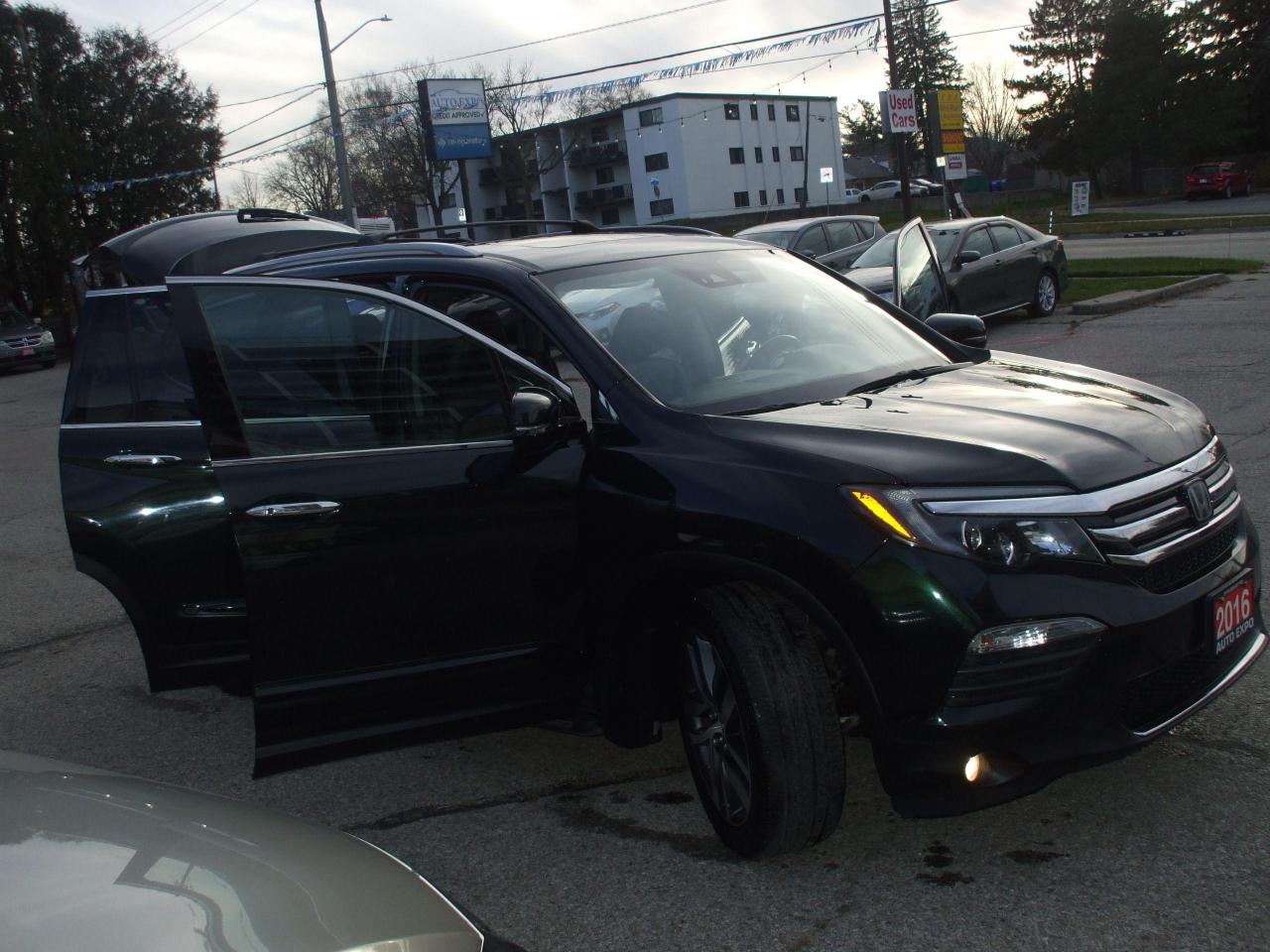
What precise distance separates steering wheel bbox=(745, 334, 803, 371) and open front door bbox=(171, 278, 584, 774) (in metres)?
0.70

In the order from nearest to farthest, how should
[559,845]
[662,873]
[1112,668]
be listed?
[1112,668] → [662,873] → [559,845]

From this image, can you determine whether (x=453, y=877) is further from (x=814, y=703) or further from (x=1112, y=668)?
(x=1112, y=668)

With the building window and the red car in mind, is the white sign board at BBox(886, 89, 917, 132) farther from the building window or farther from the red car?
the building window

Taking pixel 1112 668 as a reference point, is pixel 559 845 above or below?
below

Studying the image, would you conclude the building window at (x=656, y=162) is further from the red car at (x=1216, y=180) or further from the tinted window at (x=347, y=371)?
the tinted window at (x=347, y=371)

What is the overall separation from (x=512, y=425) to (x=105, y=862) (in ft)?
6.75

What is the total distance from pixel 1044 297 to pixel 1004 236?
114 centimetres

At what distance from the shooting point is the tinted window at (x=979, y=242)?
636 inches

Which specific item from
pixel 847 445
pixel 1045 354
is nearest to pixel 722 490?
pixel 847 445

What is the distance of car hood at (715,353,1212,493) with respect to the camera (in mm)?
3059

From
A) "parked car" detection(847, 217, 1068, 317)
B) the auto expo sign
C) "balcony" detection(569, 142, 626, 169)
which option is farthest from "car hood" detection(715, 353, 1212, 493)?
"balcony" detection(569, 142, 626, 169)

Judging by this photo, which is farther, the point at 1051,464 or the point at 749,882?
the point at 749,882

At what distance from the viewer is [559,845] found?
3.62m

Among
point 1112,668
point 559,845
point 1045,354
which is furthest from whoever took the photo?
point 1045,354
